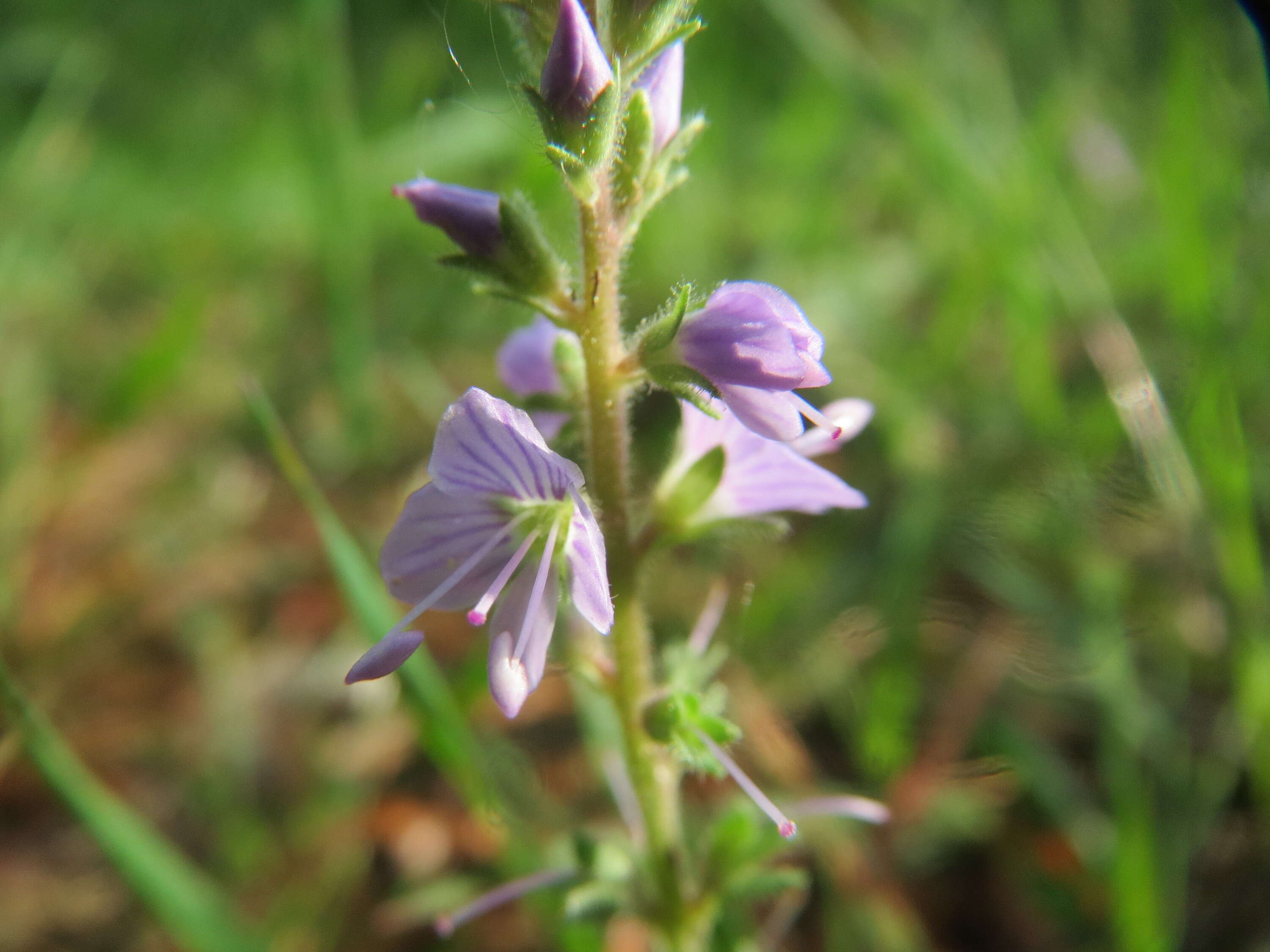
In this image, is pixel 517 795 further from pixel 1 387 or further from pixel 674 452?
pixel 1 387

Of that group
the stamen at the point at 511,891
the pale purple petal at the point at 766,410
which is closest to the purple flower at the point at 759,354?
the pale purple petal at the point at 766,410

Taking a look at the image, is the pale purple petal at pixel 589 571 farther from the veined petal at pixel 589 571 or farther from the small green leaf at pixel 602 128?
the small green leaf at pixel 602 128

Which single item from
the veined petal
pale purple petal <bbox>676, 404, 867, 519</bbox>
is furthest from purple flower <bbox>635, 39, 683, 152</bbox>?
the veined petal

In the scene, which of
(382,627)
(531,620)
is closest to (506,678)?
(531,620)

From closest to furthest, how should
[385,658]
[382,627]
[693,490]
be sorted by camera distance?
1. [385,658]
2. [693,490]
3. [382,627]

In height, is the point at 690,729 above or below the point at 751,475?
below

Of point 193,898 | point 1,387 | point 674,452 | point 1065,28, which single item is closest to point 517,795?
point 193,898

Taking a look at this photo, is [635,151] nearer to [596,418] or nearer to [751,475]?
[596,418]

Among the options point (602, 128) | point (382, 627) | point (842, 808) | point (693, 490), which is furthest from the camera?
point (382, 627)
